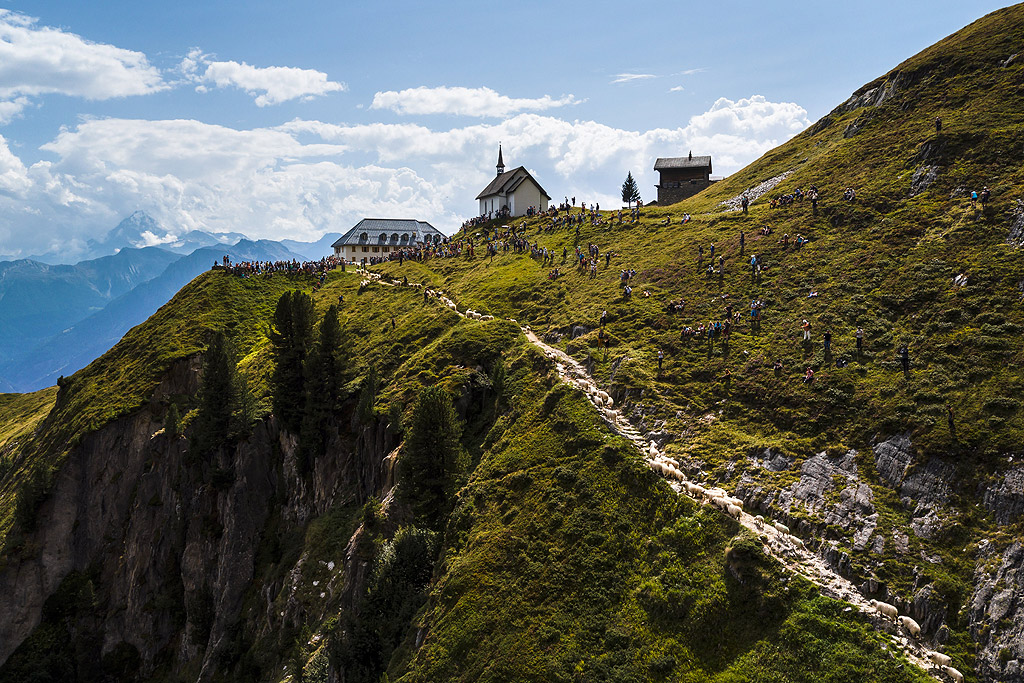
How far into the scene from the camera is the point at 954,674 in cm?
2772

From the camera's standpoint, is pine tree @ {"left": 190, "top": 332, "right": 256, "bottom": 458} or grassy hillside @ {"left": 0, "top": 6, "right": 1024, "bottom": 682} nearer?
grassy hillside @ {"left": 0, "top": 6, "right": 1024, "bottom": 682}

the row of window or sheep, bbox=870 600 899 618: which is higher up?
the row of window

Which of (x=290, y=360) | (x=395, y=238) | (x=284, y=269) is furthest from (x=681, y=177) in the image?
(x=290, y=360)

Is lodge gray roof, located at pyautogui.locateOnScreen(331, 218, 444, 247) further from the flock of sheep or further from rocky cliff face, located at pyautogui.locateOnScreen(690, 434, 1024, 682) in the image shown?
rocky cliff face, located at pyautogui.locateOnScreen(690, 434, 1024, 682)

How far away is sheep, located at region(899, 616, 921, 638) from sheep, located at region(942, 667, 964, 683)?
1.81m

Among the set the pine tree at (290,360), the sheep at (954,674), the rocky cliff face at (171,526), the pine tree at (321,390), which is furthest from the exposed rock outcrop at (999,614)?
Result: the pine tree at (290,360)

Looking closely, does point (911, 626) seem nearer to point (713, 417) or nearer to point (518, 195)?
point (713, 417)

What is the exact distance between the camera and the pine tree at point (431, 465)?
171 feet

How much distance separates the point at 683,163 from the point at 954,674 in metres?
132

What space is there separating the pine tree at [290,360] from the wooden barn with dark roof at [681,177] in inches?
3672

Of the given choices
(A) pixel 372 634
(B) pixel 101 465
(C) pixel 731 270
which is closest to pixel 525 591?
(A) pixel 372 634

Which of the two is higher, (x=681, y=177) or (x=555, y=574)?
(x=681, y=177)

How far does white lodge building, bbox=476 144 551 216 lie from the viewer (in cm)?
13812

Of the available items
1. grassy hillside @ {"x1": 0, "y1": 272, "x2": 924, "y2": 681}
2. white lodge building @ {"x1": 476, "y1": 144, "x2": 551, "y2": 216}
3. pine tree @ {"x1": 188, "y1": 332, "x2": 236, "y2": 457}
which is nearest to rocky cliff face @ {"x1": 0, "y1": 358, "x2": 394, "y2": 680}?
pine tree @ {"x1": 188, "y1": 332, "x2": 236, "y2": 457}
